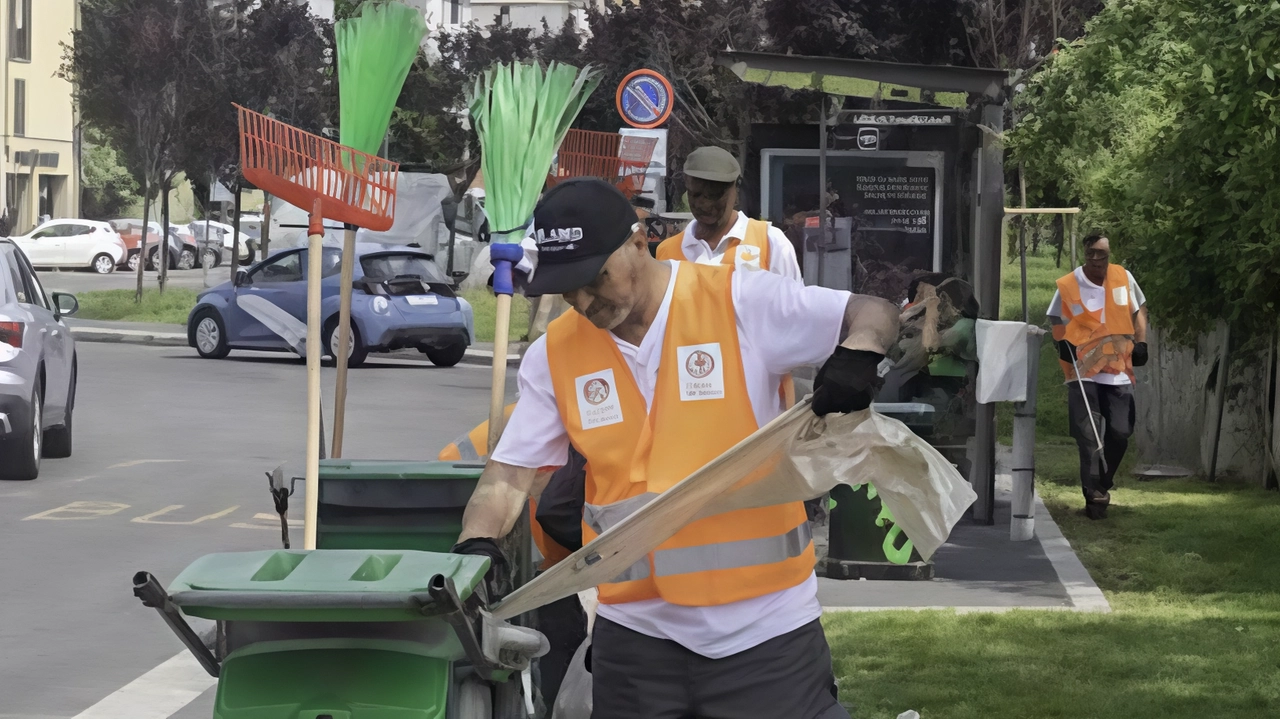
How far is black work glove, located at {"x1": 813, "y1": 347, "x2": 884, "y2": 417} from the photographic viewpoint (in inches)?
132

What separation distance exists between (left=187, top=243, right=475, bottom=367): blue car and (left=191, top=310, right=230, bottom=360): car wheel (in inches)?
0.5

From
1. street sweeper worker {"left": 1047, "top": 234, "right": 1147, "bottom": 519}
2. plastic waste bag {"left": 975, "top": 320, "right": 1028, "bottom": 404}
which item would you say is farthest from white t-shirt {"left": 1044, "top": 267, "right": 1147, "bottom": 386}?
plastic waste bag {"left": 975, "top": 320, "right": 1028, "bottom": 404}

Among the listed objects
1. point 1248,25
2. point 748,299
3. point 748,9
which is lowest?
point 748,299

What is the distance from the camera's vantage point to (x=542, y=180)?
5465 mm

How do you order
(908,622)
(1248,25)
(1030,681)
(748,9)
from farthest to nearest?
(748,9)
(1248,25)
(908,622)
(1030,681)

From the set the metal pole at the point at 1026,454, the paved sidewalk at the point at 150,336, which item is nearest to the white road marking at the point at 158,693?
the metal pole at the point at 1026,454

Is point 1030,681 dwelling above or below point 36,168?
below

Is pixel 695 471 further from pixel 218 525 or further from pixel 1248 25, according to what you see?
pixel 218 525

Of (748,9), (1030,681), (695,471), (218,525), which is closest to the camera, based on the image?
(695,471)

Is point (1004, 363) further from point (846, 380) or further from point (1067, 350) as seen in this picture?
point (846, 380)

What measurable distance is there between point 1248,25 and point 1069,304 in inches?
113

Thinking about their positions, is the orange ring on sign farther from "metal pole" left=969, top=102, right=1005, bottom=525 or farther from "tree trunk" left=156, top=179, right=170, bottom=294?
"tree trunk" left=156, top=179, right=170, bottom=294

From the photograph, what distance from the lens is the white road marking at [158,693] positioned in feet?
21.7

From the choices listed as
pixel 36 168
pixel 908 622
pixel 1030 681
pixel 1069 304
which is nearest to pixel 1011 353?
pixel 1069 304
